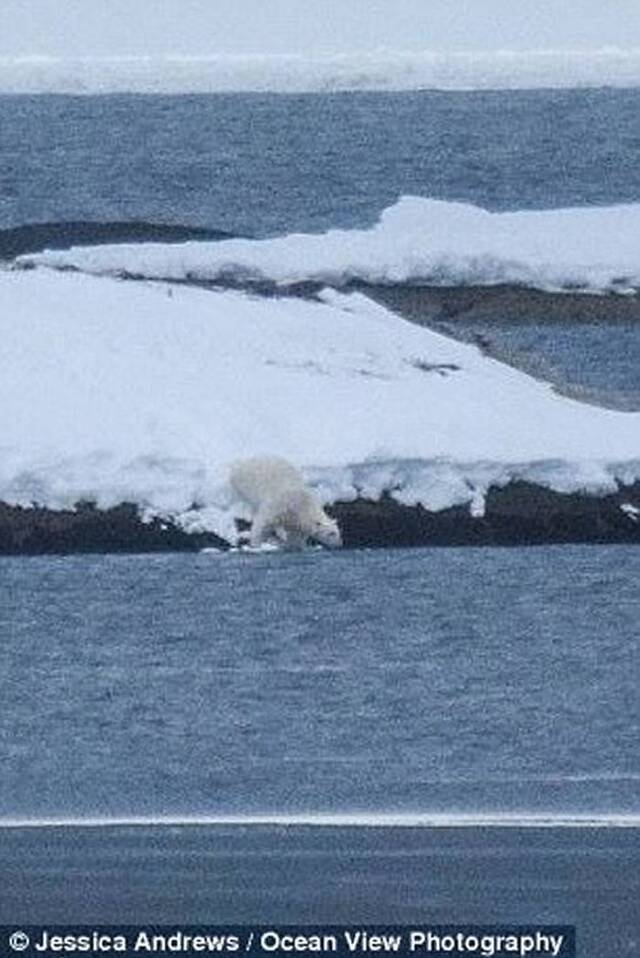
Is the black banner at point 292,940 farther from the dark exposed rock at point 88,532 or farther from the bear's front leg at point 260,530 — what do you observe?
the dark exposed rock at point 88,532

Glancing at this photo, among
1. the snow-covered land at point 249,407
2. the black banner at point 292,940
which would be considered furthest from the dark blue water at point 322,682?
the black banner at point 292,940

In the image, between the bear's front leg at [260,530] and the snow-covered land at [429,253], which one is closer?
the bear's front leg at [260,530]

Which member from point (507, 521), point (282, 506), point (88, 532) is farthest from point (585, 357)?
point (88, 532)

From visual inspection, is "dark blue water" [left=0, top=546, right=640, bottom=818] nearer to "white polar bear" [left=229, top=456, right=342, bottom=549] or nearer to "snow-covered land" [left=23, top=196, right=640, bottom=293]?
"white polar bear" [left=229, top=456, right=342, bottom=549]

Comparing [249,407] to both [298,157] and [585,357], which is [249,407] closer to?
[298,157]

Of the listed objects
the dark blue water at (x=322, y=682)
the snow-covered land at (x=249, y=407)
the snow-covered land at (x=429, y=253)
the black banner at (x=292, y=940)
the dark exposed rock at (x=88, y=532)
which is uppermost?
the snow-covered land at (x=429, y=253)

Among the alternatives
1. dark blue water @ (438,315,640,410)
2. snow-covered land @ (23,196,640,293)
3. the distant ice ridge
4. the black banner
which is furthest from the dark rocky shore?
the black banner
